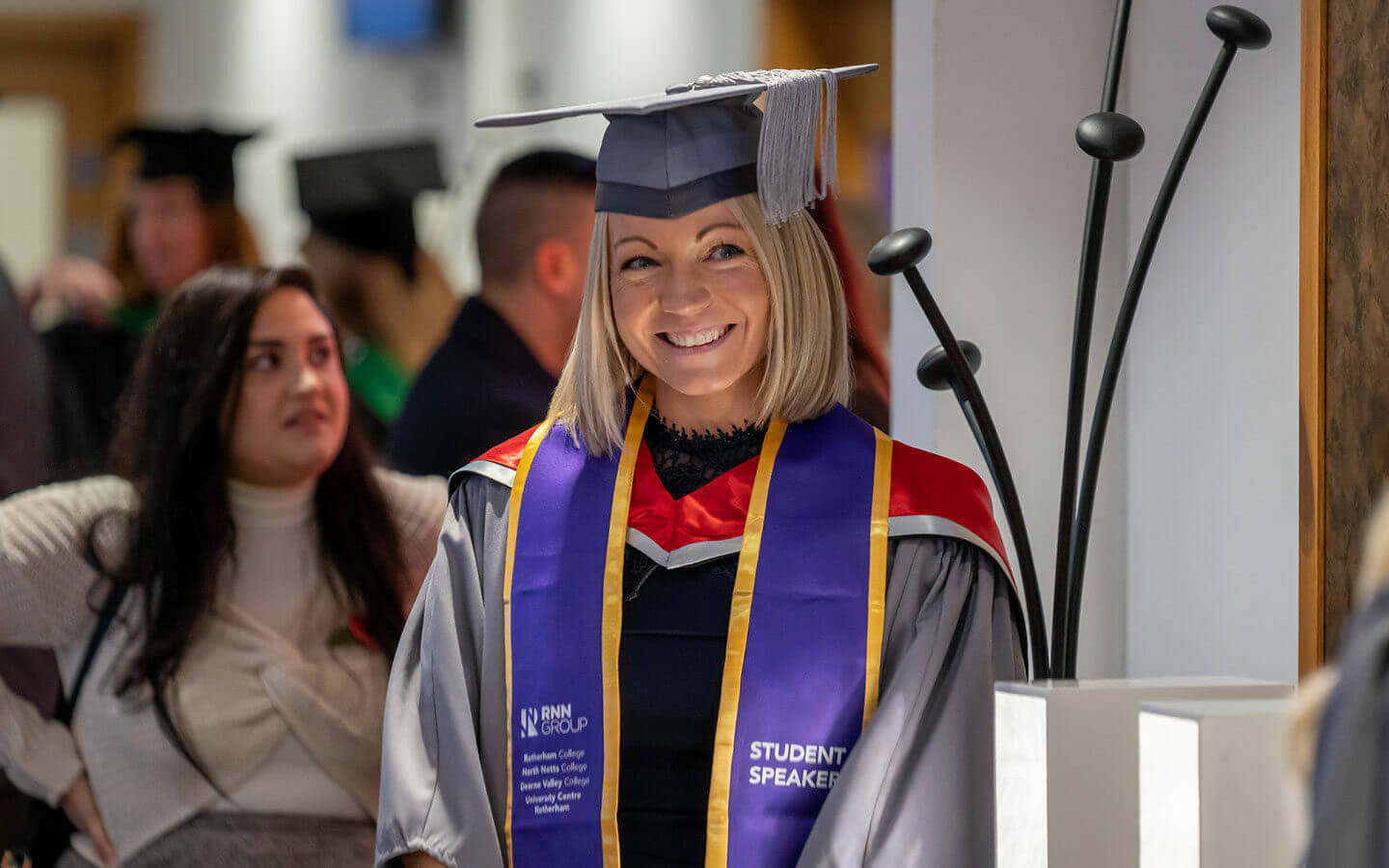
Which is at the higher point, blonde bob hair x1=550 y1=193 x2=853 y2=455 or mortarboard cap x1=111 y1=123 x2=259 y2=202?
mortarboard cap x1=111 y1=123 x2=259 y2=202

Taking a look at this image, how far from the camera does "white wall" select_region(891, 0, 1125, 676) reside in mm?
2908

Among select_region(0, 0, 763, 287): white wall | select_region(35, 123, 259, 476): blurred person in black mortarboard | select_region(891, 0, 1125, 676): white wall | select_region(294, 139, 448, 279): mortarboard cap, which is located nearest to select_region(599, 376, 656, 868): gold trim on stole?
select_region(891, 0, 1125, 676): white wall

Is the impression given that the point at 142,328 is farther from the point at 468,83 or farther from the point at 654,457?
the point at 654,457

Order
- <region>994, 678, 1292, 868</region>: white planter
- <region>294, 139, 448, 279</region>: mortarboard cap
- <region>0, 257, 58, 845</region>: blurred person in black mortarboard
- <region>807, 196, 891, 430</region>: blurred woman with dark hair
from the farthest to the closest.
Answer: <region>294, 139, 448, 279</region>: mortarboard cap → <region>0, 257, 58, 845</region>: blurred person in black mortarboard → <region>807, 196, 891, 430</region>: blurred woman with dark hair → <region>994, 678, 1292, 868</region>: white planter

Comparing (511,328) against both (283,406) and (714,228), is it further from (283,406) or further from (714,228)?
(714,228)

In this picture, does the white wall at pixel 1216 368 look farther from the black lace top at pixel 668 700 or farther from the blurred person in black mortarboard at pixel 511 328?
the blurred person in black mortarboard at pixel 511 328

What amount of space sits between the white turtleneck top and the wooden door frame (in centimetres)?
168

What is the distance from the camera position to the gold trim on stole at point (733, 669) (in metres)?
2.21

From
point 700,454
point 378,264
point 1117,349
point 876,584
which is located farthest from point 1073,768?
point 378,264

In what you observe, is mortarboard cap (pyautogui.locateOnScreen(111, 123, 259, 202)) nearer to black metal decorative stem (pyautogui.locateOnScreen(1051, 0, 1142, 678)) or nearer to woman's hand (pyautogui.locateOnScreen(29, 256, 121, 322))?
woman's hand (pyautogui.locateOnScreen(29, 256, 121, 322))

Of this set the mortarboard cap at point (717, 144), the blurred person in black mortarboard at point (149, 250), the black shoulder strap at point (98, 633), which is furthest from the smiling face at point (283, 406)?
the blurred person in black mortarboard at point (149, 250)

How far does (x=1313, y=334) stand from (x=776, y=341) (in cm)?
73

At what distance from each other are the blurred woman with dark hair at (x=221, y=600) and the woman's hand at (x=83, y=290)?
3161 millimetres

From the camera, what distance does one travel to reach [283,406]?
3.14 meters
